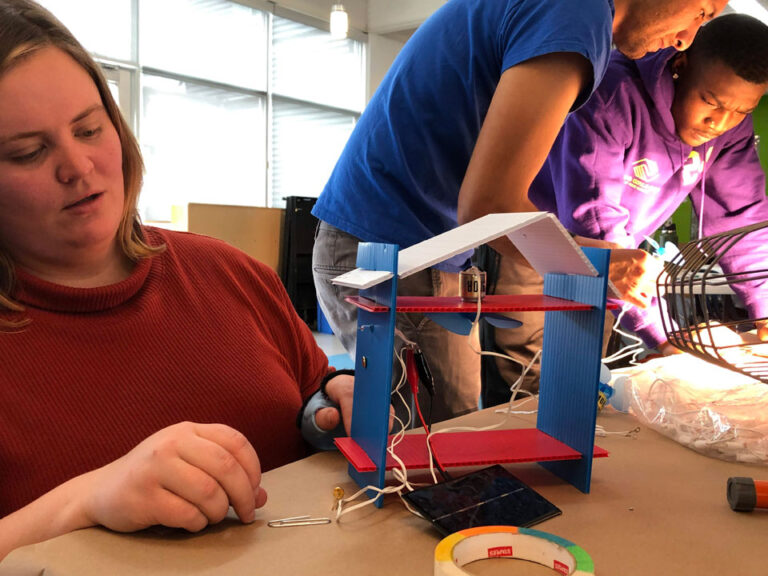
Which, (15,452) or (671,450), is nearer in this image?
(15,452)

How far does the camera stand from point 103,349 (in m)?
0.69

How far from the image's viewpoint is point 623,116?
1379mm

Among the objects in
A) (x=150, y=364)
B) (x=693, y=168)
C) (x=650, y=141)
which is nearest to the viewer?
(x=150, y=364)

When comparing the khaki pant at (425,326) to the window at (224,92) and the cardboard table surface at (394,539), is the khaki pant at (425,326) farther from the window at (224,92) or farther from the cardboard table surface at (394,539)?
the window at (224,92)

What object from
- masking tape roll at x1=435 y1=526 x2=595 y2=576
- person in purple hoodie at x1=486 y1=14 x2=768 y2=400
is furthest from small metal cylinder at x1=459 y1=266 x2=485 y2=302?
person in purple hoodie at x1=486 y1=14 x2=768 y2=400

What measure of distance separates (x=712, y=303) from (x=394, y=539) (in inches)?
66.8

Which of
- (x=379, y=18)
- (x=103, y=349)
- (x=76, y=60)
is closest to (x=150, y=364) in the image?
(x=103, y=349)

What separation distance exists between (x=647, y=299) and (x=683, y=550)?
2.46 ft

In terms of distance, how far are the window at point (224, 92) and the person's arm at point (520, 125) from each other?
3564 millimetres

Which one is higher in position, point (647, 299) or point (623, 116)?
point (623, 116)

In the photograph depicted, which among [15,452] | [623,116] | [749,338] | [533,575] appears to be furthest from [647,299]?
[15,452]

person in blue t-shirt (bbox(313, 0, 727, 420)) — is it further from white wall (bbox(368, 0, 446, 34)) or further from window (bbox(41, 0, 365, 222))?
white wall (bbox(368, 0, 446, 34))

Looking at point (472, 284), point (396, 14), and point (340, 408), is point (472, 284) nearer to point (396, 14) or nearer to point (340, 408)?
point (340, 408)

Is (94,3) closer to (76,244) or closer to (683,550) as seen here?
(76,244)
